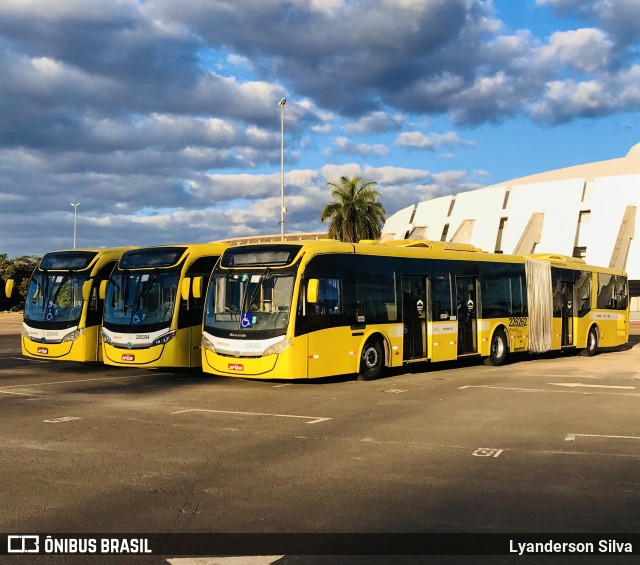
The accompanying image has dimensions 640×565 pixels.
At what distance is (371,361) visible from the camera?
16688mm

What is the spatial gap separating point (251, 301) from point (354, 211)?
132 ft

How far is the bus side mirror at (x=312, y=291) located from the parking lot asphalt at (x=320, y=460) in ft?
6.06

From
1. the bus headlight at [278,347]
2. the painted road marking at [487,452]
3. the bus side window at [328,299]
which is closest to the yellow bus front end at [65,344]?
the bus headlight at [278,347]

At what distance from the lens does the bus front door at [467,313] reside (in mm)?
19656

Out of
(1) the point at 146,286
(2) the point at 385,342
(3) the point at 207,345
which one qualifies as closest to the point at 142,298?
(1) the point at 146,286

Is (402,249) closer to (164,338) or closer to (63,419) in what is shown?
(164,338)

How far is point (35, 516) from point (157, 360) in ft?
35.4

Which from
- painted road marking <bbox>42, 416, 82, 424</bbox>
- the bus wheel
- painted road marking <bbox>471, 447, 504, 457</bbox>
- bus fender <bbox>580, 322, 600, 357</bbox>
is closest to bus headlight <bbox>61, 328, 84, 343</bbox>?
the bus wheel

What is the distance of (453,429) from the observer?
9.98 metres

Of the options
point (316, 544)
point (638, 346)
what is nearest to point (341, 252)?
point (316, 544)

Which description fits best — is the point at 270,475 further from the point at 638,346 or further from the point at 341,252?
the point at 638,346

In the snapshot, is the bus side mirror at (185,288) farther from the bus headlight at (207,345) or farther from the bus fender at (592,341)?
the bus fender at (592,341)

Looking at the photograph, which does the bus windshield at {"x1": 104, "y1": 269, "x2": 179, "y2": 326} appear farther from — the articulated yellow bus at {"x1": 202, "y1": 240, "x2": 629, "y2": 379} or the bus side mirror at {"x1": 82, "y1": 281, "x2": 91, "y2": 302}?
the articulated yellow bus at {"x1": 202, "y1": 240, "x2": 629, "y2": 379}

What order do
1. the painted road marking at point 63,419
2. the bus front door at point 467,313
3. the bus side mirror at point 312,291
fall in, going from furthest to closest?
the bus front door at point 467,313 < the bus side mirror at point 312,291 < the painted road marking at point 63,419
